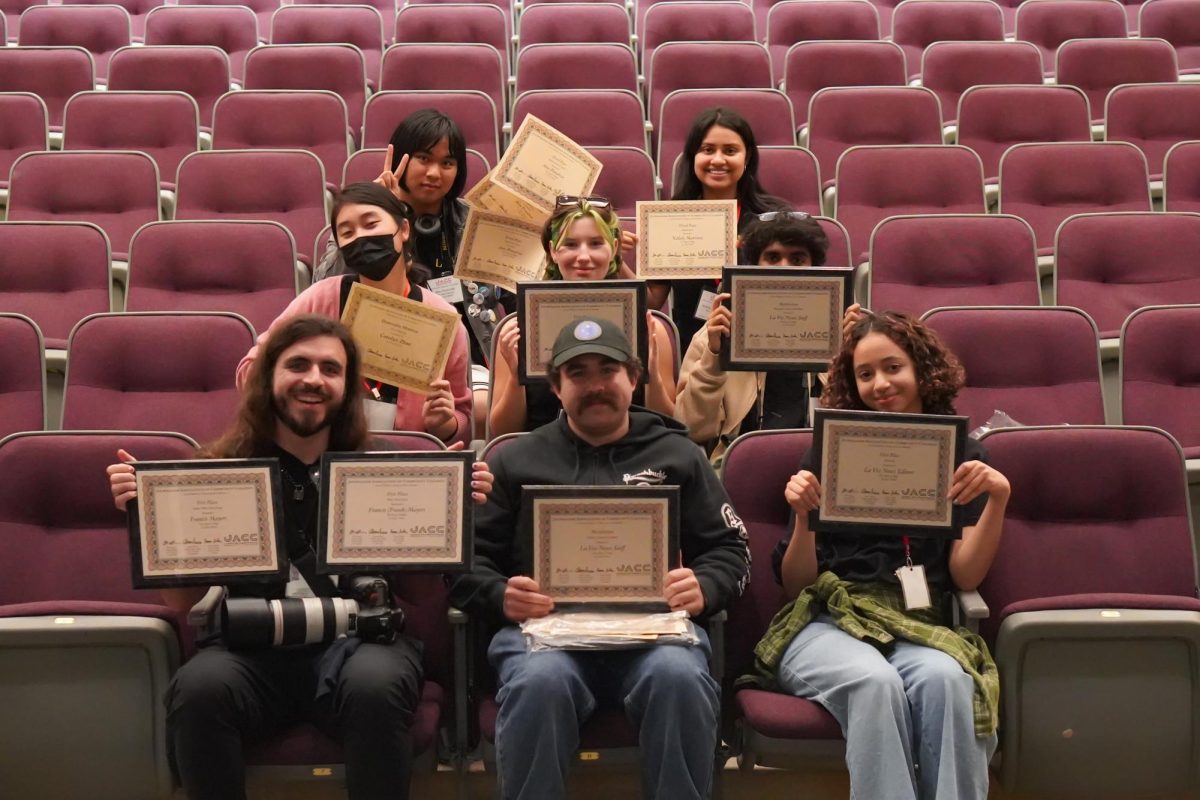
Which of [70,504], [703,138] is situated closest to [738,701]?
[70,504]

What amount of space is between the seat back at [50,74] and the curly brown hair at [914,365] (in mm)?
3549

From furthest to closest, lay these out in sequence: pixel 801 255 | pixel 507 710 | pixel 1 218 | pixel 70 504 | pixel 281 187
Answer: pixel 1 218, pixel 281 187, pixel 801 255, pixel 70 504, pixel 507 710

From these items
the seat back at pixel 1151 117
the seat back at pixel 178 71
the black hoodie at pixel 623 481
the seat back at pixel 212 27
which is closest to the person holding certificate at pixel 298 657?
the black hoodie at pixel 623 481

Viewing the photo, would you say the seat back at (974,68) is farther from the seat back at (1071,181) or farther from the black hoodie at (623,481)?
the black hoodie at (623,481)

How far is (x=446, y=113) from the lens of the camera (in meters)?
4.41

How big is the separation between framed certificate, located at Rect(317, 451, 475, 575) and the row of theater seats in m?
0.14

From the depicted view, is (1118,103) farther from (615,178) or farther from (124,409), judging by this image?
(124,409)

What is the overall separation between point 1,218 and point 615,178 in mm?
1912

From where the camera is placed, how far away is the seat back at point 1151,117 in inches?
181

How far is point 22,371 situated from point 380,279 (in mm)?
771

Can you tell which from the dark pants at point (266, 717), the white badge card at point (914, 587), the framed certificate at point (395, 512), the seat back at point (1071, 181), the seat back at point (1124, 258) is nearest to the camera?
the dark pants at point (266, 717)

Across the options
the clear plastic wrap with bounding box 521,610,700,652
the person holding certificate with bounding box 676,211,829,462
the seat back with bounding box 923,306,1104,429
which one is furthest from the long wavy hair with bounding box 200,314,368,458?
the seat back with bounding box 923,306,1104,429

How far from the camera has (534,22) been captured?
5430 millimetres

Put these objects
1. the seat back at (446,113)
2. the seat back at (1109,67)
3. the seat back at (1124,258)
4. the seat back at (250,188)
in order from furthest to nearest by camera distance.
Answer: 1. the seat back at (1109,67)
2. the seat back at (446,113)
3. the seat back at (250,188)
4. the seat back at (1124,258)
